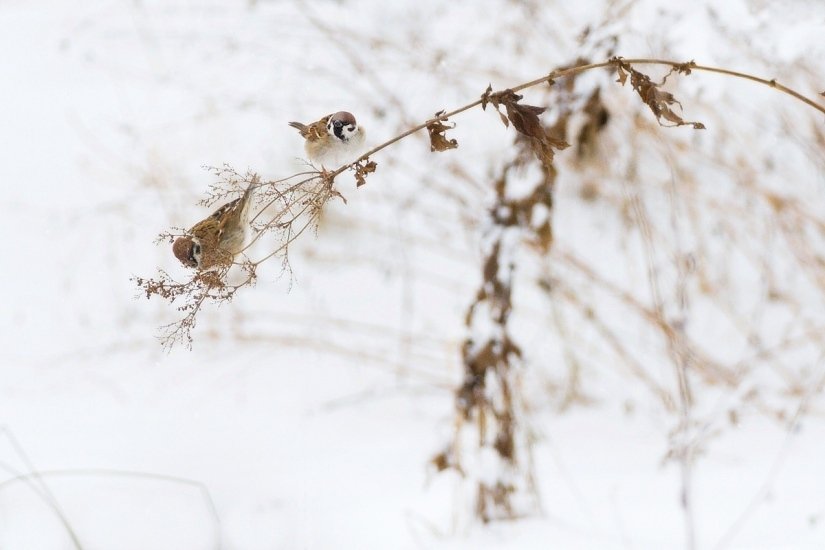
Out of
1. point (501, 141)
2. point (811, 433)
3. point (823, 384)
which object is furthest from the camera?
point (501, 141)

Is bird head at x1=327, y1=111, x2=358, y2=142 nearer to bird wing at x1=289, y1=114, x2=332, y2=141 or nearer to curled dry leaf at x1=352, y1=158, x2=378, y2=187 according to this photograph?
bird wing at x1=289, y1=114, x2=332, y2=141

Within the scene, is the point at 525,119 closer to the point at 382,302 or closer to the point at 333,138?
the point at 333,138

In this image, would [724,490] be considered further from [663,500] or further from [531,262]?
[531,262]

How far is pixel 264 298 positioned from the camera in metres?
3.77

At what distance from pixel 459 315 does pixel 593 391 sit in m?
0.66

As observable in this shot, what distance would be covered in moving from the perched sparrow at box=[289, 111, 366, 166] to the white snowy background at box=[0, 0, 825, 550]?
0.66 metres

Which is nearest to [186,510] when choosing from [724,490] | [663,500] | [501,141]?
[663,500]

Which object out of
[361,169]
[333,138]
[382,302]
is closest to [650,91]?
[361,169]

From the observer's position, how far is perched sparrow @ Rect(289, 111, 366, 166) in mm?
1019

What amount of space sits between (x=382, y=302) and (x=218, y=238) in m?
2.99

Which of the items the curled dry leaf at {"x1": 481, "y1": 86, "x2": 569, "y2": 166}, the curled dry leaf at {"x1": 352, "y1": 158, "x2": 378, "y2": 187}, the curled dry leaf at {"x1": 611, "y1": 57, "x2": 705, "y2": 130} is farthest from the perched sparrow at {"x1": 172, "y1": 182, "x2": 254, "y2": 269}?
the curled dry leaf at {"x1": 611, "y1": 57, "x2": 705, "y2": 130}

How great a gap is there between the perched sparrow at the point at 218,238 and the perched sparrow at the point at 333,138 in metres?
0.14

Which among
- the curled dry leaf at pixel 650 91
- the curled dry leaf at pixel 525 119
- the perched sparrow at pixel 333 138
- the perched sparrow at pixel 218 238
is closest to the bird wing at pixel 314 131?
the perched sparrow at pixel 333 138

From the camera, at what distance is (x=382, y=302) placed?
387 cm
